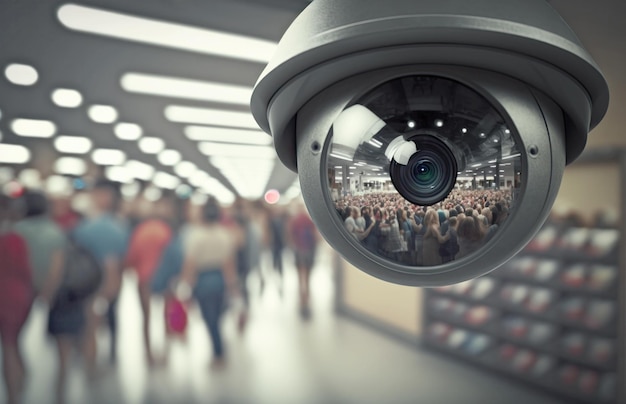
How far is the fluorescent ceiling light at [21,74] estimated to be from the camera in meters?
2.06

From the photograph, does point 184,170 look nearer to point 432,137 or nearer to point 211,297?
point 211,297

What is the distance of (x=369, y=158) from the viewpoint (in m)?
0.29

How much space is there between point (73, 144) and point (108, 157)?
181mm

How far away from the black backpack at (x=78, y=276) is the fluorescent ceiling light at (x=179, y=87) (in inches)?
33.9

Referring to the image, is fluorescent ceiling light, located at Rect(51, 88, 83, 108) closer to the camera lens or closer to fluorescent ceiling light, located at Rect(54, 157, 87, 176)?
fluorescent ceiling light, located at Rect(54, 157, 87, 176)

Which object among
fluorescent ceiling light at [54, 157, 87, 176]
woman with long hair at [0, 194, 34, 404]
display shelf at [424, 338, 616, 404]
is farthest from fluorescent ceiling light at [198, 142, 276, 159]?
display shelf at [424, 338, 616, 404]

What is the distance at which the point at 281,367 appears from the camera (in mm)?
2504

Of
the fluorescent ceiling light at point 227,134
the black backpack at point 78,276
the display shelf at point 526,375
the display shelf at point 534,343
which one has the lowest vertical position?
the display shelf at point 526,375

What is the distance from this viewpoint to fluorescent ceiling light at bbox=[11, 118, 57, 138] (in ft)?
6.99

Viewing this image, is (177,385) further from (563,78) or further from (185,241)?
(563,78)

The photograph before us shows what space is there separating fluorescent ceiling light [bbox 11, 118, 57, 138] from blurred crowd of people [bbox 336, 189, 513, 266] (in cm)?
235

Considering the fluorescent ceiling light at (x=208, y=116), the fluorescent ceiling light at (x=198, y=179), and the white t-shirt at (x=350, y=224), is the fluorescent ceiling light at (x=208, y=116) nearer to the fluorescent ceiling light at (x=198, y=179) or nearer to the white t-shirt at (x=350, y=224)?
the fluorescent ceiling light at (x=198, y=179)

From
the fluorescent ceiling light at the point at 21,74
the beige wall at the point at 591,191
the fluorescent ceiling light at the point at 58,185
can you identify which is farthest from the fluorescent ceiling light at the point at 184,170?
the beige wall at the point at 591,191

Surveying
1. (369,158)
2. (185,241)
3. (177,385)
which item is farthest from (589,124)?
(177,385)
